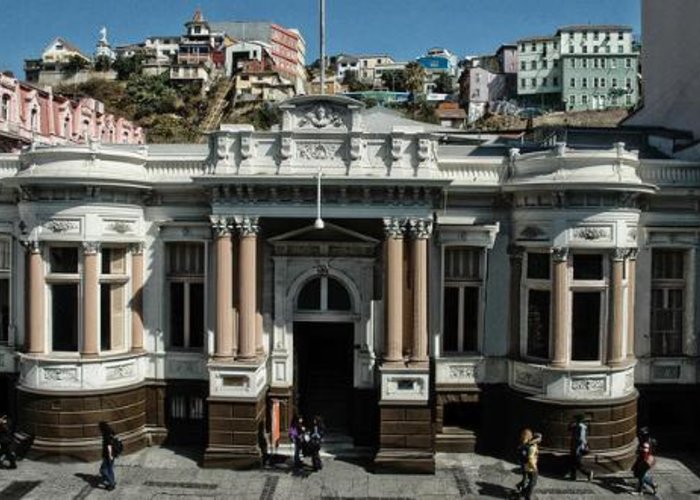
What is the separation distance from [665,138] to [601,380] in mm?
9256

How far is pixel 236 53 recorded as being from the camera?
433 ft

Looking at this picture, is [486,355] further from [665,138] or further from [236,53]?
[236,53]

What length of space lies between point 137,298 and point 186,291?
4.26 feet

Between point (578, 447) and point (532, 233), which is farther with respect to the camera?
point (532, 233)

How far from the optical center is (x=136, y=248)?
62.9 feet

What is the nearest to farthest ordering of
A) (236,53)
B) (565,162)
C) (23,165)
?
(565,162) < (23,165) < (236,53)

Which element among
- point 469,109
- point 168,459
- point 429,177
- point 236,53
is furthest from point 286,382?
point 236,53

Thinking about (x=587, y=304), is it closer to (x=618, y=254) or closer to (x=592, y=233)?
(x=618, y=254)

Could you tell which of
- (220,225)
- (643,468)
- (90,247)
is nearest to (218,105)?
(90,247)

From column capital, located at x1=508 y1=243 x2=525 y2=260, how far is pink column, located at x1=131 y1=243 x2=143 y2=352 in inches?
387

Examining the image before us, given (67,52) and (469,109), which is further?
(67,52)

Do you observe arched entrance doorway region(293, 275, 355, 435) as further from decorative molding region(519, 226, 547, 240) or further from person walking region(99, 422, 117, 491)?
person walking region(99, 422, 117, 491)

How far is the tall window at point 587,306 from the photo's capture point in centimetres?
1789

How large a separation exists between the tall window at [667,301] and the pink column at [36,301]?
52.6 feet
